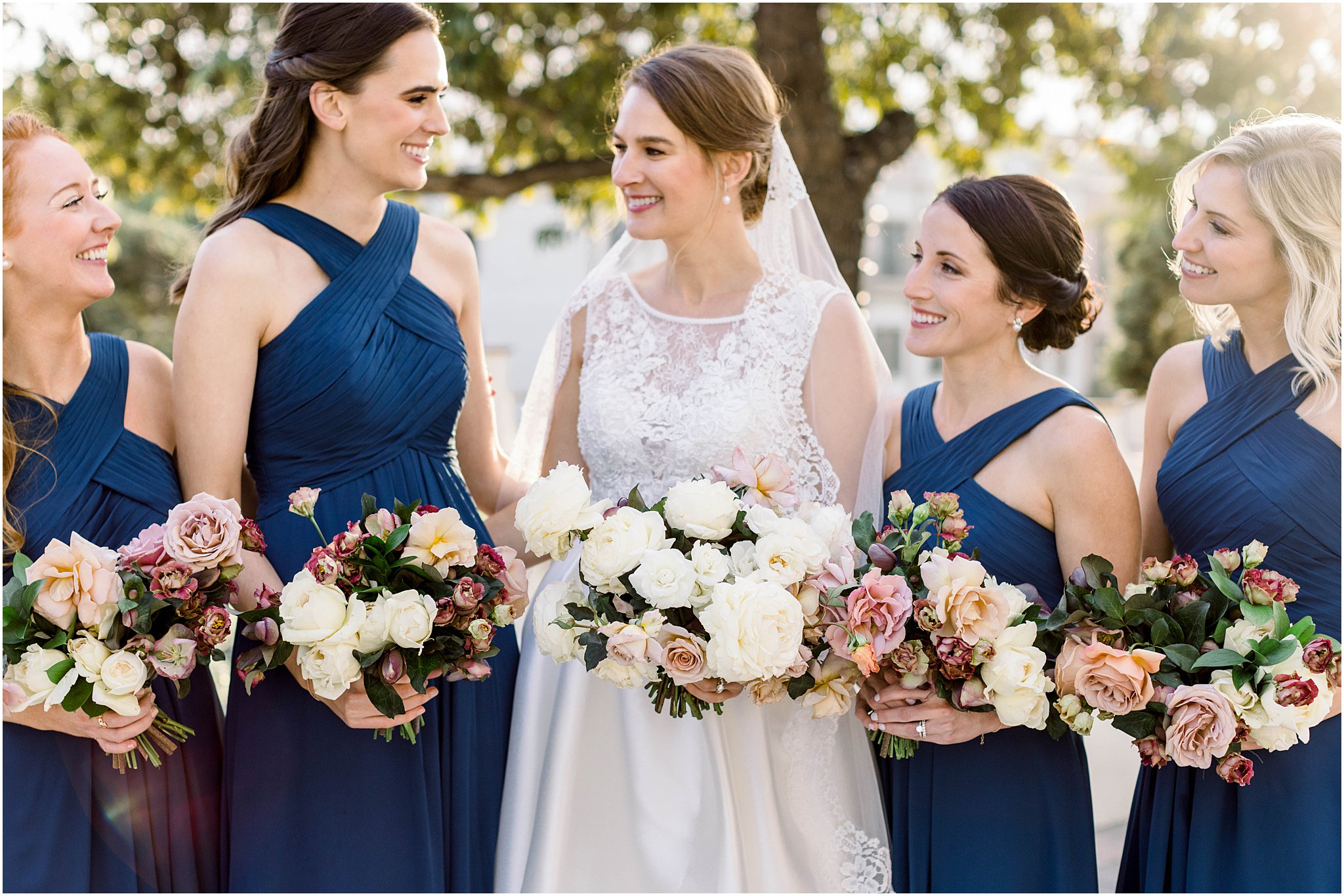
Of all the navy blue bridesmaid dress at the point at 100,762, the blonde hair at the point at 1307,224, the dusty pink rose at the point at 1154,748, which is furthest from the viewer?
the blonde hair at the point at 1307,224

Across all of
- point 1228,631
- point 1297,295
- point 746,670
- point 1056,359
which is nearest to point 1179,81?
point 1297,295

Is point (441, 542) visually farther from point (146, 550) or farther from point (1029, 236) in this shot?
point (1029, 236)

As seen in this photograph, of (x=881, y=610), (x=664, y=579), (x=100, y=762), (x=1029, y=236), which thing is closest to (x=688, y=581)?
(x=664, y=579)

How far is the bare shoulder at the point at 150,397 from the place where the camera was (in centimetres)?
322

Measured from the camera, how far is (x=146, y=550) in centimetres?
259

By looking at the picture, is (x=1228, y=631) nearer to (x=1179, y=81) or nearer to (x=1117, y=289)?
(x=1179, y=81)

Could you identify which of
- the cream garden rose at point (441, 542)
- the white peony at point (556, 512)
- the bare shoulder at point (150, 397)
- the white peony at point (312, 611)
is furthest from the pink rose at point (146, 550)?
the white peony at point (556, 512)

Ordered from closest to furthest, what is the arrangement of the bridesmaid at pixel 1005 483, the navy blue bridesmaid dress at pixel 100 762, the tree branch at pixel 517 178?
the navy blue bridesmaid dress at pixel 100 762 < the bridesmaid at pixel 1005 483 < the tree branch at pixel 517 178

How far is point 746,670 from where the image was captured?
2592 mm

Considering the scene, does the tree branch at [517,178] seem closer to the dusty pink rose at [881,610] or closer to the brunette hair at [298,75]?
the brunette hair at [298,75]

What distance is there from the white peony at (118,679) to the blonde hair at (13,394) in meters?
0.62

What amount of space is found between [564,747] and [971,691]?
121 cm

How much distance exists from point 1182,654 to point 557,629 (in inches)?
60.5

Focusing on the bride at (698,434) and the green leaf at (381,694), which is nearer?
the green leaf at (381,694)
